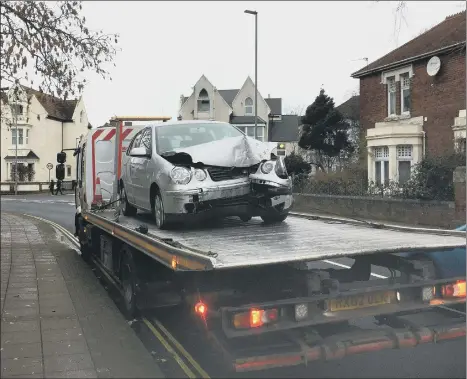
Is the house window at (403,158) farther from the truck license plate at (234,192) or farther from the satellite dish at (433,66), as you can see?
the truck license plate at (234,192)

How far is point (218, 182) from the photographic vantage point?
17.7 ft

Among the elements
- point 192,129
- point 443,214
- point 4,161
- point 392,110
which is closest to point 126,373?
point 192,129

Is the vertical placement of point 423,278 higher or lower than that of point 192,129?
lower

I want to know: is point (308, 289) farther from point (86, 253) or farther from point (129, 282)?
point (86, 253)

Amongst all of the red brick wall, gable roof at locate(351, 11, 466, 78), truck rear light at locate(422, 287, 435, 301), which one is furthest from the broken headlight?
gable roof at locate(351, 11, 466, 78)

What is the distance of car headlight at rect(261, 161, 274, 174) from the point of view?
5516 millimetres

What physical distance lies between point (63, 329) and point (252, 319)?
276cm

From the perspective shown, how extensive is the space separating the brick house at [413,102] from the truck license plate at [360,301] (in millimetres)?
15584

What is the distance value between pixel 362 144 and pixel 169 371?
74.0 feet

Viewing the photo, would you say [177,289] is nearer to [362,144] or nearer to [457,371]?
[457,371]

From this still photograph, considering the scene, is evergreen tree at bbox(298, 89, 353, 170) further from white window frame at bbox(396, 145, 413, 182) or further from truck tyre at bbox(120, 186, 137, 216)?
truck tyre at bbox(120, 186, 137, 216)

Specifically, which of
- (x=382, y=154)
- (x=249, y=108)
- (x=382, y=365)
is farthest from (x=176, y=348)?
(x=382, y=154)

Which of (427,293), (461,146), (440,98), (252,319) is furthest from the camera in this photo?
(440,98)

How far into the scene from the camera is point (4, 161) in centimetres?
5416
